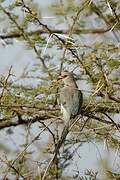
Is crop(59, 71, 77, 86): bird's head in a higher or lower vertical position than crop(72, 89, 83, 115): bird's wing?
higher

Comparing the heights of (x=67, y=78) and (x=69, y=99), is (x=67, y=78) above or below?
above

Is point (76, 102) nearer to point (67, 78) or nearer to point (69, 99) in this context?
point (69, 99)

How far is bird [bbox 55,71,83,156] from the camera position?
3053mm

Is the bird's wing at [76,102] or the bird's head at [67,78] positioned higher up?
the bird's head at [67,78]

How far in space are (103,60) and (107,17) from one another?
136 centimetres

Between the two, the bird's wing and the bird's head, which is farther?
the bird's head

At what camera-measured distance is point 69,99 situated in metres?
3.17

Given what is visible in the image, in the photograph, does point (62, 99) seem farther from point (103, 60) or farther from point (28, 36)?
point (28, 36)

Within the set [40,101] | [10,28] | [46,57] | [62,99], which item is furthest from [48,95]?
[10,28]

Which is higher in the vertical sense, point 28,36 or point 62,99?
point 28,36

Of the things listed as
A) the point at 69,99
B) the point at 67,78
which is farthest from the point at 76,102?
the point at 67,78

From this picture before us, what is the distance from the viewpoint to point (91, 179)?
3348mm

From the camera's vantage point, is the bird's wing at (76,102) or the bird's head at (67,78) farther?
the bird's head at (67,78)

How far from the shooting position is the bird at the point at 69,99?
305 cm
